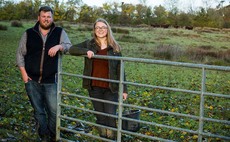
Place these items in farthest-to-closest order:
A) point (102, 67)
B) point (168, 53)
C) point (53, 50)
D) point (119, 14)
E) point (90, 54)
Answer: point (119, 14) → point (168, 53) → point (53, 50) → point (102, 67) → point (90, 54)

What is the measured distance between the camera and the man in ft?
18.0

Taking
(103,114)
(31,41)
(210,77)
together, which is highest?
(31,41)

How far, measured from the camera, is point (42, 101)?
5.79 meters

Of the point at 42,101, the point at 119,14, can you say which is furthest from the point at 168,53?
the point at 119,14

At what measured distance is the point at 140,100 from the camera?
32.9 ft

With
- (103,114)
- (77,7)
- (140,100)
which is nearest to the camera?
(103,114)

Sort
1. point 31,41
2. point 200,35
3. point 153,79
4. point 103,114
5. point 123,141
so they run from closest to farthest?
point 103,114
point 31,41
point 123,141
point 153,79
point 200,35

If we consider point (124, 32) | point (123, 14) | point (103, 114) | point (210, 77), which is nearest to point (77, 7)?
point (123, 14)

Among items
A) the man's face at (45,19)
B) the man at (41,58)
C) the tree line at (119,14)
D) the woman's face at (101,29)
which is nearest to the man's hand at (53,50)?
the man at (41,58)

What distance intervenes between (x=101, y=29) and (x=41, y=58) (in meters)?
1.00

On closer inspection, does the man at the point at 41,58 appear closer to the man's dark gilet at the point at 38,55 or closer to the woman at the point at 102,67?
the man's dark gilet at the point at 38,55

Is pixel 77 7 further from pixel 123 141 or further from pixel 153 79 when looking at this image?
pixel 123 141

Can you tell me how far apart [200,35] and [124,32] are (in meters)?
7.56

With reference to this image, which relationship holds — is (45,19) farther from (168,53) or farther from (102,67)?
(168,53)
